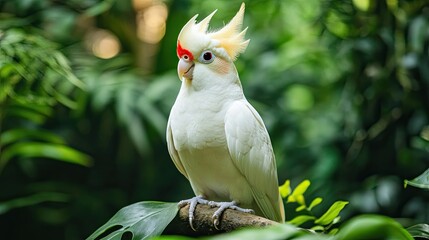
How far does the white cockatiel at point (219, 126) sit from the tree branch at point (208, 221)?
0.02 metres

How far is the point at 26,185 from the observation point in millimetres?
2547

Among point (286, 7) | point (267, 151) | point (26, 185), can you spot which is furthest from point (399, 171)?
point (26, 185)

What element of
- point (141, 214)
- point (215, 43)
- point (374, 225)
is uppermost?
point (215, 43)

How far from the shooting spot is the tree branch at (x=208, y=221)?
1180 millimetres

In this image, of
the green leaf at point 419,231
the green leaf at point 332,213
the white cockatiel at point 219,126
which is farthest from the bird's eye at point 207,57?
the green leaf at point 419,231

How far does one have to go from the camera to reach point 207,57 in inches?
50.9

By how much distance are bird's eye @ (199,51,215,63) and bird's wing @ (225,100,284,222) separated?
0.11 meters

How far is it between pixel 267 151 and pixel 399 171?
0.93 m

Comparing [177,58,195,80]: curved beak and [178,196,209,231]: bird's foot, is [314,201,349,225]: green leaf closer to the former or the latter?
[178,196,209,231]: bird's foot

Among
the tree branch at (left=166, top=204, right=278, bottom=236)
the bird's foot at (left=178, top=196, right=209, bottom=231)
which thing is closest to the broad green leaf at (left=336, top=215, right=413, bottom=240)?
the tree branch at (left=166, top=204, right=278, bottom=236)

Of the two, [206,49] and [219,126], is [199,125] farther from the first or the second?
[206,49]

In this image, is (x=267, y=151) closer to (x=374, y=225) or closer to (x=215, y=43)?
(x=215, y=43)

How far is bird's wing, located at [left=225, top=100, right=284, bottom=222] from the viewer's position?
1269mm

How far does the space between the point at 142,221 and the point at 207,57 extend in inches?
14.9
